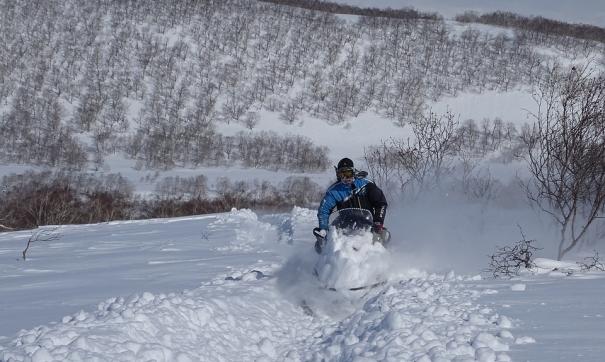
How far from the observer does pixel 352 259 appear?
343 inches

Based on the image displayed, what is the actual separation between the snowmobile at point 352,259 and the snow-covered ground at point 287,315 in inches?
5.9

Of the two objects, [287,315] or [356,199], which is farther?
[356,199]

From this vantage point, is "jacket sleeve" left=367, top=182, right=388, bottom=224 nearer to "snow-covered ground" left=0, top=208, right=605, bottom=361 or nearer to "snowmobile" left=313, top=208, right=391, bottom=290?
"snowmobile" left=313, top=208, right=391, bottom=290

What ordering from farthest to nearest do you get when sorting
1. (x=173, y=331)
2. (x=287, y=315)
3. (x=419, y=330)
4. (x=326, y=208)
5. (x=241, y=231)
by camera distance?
(x=241, y=231) → (x=326, y=208) → (x=287, y=315) → (x=173, y=331) → (x=419, y=330)

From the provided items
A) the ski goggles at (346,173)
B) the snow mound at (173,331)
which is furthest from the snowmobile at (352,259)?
the ski goggles at (346,173)

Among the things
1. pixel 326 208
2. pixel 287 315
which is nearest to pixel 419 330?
pixel 287 315

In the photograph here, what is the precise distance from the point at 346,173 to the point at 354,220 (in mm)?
909

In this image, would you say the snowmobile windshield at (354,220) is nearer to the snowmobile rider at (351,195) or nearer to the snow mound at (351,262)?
the snowmobile rider at (351,195)

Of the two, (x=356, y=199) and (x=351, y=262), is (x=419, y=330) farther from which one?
(x=356, y=199)

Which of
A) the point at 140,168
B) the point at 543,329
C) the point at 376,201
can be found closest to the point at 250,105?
the point at 140,168

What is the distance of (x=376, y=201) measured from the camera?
10312 millimetres

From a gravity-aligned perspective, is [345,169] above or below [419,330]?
above

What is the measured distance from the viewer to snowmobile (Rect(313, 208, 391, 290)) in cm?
858

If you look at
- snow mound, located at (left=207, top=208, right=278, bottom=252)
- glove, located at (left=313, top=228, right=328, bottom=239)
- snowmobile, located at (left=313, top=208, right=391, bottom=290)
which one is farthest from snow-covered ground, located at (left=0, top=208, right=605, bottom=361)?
snow mound, located at (left=207, top=208, right=278, bottom=252)
